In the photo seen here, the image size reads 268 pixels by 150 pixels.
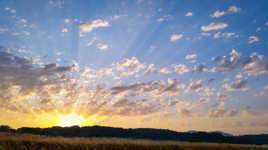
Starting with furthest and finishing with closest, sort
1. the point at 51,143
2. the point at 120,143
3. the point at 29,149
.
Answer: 1. the point at 120,143
2. the point at 51,143
3. the point at 29,149

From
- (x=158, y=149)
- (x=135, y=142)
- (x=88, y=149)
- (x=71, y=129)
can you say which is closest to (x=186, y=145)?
(x=158, y=149)

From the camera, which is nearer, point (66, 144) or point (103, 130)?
point (66, 144)

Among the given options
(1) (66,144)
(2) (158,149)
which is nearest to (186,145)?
(2) (158,149)

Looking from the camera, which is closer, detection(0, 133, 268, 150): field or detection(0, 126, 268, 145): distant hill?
detection(0, 133, 268, 150): field

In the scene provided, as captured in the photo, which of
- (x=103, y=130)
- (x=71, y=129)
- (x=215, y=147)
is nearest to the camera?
(x=215, y=147)

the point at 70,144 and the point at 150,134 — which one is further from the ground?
the point at 70,144

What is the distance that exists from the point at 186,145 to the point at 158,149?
299cm

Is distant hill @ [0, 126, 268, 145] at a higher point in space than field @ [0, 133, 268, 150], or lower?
lower

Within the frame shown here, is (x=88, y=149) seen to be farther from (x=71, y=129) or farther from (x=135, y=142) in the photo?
(x=71, y=129)

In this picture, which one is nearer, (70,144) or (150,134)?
(70,144)

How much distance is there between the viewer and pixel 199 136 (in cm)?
15688

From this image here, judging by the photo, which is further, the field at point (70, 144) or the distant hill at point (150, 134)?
the distant hill at point (150, 134)

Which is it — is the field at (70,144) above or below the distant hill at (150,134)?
above

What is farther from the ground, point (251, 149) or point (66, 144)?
point (66, 144)
